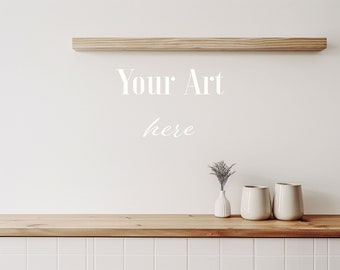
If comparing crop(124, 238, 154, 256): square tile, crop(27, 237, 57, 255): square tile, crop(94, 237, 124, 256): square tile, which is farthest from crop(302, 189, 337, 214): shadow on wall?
crop(27, 237, 57, 255): square tile

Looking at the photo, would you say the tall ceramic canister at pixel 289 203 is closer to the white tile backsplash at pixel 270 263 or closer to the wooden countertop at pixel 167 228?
the wooden countertop at pixel 167 228

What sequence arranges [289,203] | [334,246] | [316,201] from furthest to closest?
[316,201] < [289,203] < [334,246]

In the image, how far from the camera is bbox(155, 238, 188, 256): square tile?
1.72m

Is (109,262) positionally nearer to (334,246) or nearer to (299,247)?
(299,247)

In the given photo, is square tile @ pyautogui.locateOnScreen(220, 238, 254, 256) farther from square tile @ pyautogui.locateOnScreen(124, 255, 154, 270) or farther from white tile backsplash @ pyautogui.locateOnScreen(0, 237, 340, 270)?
square tile @ pyautogui.locateOnScreen(124, 255, 154, 270)

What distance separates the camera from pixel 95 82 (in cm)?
204

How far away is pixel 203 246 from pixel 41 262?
2.23 ft

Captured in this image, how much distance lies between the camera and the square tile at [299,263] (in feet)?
5.65

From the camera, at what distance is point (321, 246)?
1.71m

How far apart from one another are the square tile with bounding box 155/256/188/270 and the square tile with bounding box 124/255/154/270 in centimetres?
3

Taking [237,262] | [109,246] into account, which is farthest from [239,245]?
[109,246]

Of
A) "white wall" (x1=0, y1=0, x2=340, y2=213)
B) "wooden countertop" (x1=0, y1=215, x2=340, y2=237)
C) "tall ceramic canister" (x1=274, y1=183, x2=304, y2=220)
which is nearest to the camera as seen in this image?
"wooden countertop" (x1=0, y1=215, x2=340, y2=237)

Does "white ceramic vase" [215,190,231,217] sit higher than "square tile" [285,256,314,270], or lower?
higher

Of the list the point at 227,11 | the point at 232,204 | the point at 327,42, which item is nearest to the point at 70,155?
the point at 232,204
